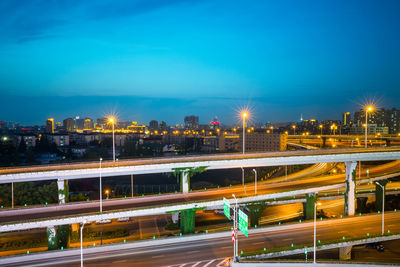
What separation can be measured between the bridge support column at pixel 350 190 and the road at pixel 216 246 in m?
3.43

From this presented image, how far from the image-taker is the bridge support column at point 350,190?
3559 cm

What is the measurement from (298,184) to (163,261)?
25.0 meters

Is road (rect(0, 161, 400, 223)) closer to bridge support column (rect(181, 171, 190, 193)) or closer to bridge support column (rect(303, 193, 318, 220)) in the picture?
bridge support column (rect(181, 171, 190, 193))

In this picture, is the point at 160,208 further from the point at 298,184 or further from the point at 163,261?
the point at 298,184

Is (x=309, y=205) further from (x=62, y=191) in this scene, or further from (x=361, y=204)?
(x=62, y=191)

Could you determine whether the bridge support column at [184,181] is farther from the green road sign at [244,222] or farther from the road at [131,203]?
the green road sign at [244,222]

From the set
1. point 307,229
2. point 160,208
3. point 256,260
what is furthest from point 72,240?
point 307,229

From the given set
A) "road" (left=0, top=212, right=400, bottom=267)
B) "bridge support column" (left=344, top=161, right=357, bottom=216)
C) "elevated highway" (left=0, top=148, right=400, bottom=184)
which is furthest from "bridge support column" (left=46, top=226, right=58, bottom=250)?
"bridge support column" (left=344, top=161, right=357, bottom=216)

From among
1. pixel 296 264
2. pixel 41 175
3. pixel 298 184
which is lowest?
pixel 296 264

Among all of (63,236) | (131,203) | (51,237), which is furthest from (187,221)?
(51,237)

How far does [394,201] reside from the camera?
4975 cm

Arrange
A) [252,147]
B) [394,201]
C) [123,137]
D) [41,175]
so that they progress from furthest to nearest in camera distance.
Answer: [123,137], [252,147], [394,201], [41,175]

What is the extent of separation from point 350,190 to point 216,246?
68.7 ft

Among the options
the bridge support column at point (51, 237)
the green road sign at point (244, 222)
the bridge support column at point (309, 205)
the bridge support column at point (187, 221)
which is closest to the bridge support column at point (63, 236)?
the bridge support column at point (51, 237)
